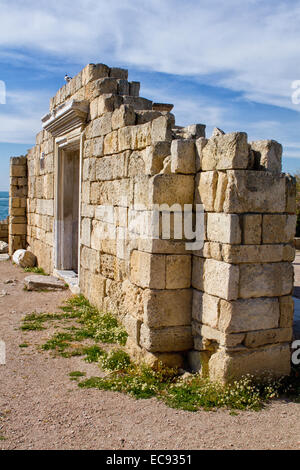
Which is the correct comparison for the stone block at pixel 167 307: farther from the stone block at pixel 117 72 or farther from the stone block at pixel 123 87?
the stone block at pixel 117 72

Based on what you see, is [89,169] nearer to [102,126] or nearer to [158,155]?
[102,126]

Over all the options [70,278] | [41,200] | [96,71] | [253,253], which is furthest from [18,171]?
[253,253]

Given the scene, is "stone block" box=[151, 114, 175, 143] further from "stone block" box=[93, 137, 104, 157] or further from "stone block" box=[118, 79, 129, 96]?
"stone block" box=[118, 79, 129, 96]

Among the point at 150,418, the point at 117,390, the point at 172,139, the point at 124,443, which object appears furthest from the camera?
the point at 172,139

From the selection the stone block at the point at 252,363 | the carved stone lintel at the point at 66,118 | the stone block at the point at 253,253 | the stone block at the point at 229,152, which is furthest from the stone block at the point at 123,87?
the stone block at the point at 252,363

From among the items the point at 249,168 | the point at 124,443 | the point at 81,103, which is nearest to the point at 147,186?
the point at 249,168

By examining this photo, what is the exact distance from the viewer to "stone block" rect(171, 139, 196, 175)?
477cm

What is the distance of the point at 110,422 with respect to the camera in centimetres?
383

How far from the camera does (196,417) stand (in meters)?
3.91

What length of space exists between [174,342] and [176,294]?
544 millimetres

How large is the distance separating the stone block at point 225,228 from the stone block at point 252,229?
79 millimetres

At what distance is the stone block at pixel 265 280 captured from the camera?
438cm

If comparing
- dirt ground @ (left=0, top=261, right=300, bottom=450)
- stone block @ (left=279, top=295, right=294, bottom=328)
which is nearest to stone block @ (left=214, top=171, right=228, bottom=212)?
stone block @ (left=279, top=295, right=294, bottom=328)

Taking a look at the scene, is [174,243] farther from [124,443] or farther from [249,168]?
[124,443]
